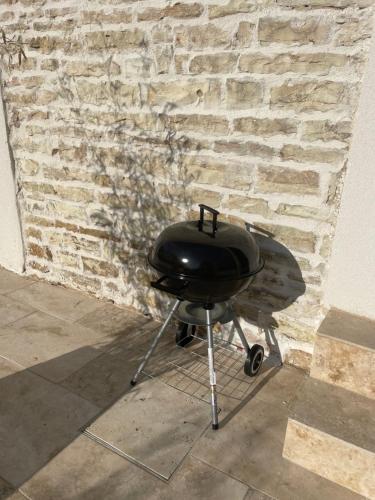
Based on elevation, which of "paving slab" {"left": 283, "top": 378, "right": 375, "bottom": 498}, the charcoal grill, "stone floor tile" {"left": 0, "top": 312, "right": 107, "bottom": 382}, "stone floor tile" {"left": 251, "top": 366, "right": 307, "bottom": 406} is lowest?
"stone floor tile" {"left": 0, "top": 312, "right": 107, "bottom": 382}

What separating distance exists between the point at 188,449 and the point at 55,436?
79 cm

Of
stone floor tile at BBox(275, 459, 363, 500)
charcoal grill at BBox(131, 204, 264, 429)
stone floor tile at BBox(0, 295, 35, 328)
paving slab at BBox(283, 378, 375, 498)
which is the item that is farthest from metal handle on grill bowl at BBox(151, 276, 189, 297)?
stone floor tile at BBox(0, 295, 35, 328)

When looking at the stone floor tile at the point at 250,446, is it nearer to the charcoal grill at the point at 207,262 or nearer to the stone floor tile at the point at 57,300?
the charcoal grill at the point at 207,262

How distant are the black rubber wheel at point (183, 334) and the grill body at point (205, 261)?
0.86 meters

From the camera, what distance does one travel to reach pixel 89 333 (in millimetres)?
3320

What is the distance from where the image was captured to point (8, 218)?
4.21 m

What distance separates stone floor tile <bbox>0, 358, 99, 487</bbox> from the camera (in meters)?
2.12

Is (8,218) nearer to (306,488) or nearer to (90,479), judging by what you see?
(90,479)

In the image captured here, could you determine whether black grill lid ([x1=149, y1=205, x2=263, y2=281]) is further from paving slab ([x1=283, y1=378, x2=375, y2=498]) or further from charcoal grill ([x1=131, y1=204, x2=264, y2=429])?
paving slab ([x1=283, y1=378, x2=375, y2=498])

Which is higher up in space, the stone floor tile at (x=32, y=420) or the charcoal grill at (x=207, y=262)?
the charcoal grill at (x=207, y=262)

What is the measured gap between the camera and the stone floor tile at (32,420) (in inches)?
83.3

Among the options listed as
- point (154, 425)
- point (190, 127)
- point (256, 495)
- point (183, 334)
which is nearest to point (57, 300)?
point (183, 334)

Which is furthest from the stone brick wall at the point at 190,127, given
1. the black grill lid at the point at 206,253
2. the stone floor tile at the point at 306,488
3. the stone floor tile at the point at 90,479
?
the stone floor tile at the point at 90,479

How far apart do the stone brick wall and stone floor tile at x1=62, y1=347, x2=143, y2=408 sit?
25.2 inches
